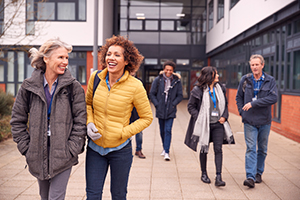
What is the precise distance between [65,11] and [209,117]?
16470 mm

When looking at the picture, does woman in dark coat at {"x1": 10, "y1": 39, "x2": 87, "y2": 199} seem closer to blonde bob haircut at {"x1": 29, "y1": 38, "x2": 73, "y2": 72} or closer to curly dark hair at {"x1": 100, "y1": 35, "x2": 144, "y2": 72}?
blonde bob haircut at {"x1": 29, "y1": 38, "x2": 73, "y2": 72}

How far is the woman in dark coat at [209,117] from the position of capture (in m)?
4.75

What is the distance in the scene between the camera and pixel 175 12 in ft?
80.3

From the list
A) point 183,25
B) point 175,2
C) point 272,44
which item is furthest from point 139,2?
point 272,44

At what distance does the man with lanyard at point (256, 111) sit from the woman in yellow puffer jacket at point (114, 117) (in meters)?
2.35

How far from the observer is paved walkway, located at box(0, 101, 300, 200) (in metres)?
4.37

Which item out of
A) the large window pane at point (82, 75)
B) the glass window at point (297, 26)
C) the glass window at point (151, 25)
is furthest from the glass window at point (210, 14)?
the glass window at point (297, 26)

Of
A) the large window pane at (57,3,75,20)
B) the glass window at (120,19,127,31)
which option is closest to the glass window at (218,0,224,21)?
the glass window at (120,19,127,31)

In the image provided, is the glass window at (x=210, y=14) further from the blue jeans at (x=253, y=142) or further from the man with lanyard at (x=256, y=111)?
the blue jeans at (x=253, y=142)

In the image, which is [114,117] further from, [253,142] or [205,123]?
[253,142]

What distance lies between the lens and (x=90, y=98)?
2959 millimetres

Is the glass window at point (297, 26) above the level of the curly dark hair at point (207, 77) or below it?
above

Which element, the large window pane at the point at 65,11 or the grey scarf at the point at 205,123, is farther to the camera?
the large window pane at the point at 65,11

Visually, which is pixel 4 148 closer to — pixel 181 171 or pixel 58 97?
pixel 181 171
